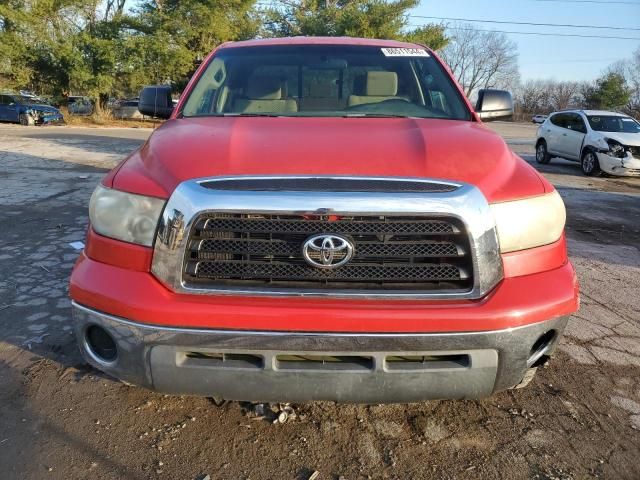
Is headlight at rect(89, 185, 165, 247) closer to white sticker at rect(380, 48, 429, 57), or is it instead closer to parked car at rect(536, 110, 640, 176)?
white sticker at rect(380, 48, 429, 57)

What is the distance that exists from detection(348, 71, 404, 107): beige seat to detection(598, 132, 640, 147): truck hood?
11.3 meters

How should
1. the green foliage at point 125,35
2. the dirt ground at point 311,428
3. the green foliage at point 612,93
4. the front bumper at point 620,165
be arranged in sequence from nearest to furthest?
the dirt ground at point 311,428
the front bumper at point 620,165
the green foliage at point 125,35
the green foliage at point 612,93

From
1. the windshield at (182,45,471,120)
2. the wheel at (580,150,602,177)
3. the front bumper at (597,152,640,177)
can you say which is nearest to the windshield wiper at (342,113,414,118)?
the windshield at (182,45,471,120)

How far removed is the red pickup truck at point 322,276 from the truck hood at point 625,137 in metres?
12.2

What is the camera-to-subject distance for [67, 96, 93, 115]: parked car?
1353 inches

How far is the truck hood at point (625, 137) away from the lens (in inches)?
492

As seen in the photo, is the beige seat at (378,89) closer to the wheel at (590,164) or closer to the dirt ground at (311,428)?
the dirt ground at (311,428)

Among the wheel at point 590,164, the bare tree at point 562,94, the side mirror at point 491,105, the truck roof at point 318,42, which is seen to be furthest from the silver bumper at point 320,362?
the bare tree at point 562,94

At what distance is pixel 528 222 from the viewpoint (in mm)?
2168

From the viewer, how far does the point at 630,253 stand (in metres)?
5.91

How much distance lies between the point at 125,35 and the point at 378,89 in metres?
33.3

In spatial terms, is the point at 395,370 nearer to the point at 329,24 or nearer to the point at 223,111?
the point at 223,111

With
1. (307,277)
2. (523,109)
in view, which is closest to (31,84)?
(307,277)

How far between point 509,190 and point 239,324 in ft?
4.11
